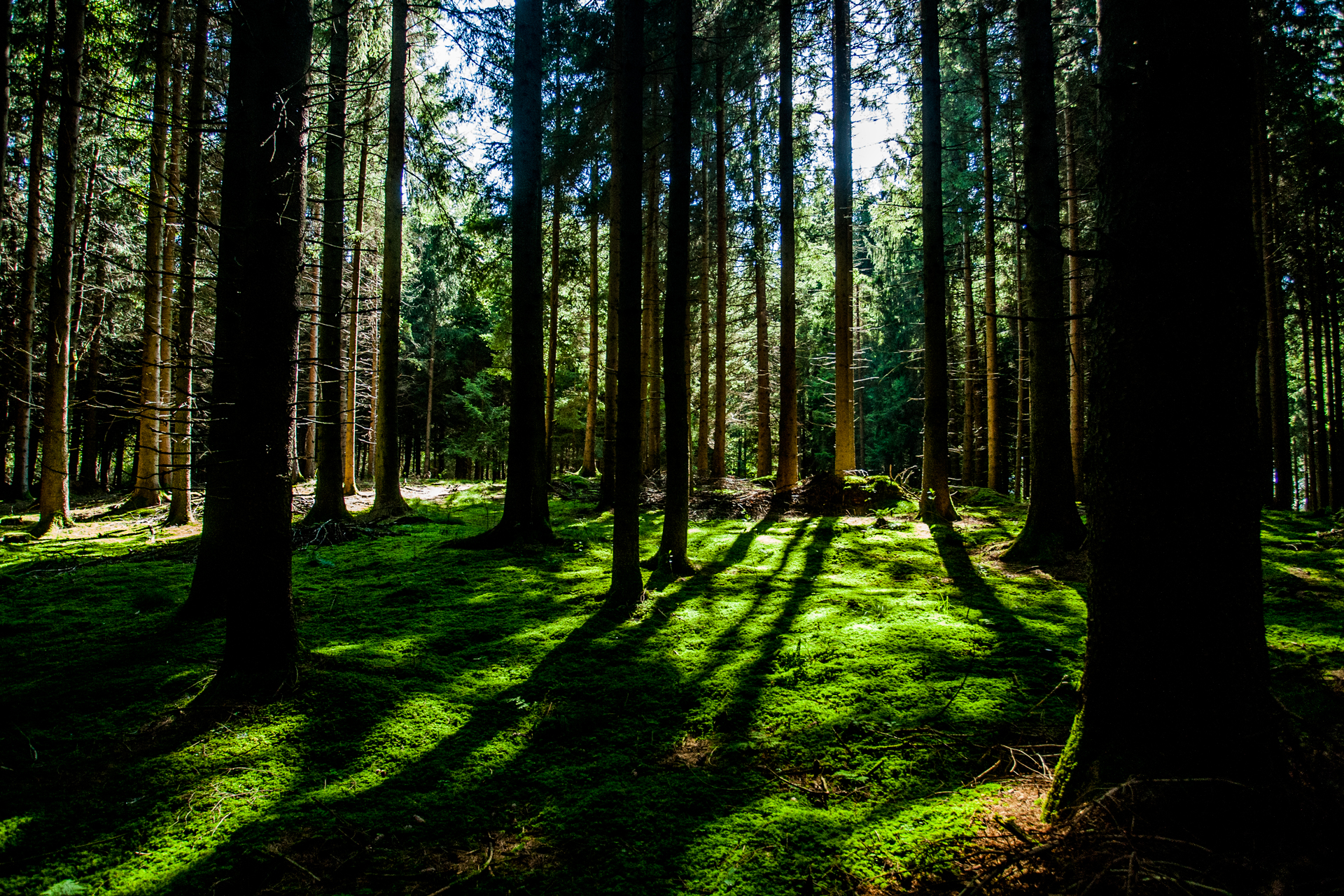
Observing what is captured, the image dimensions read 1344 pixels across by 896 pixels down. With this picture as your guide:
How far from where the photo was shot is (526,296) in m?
8.27

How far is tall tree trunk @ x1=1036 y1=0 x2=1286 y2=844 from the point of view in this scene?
2082 mm

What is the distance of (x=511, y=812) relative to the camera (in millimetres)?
2568

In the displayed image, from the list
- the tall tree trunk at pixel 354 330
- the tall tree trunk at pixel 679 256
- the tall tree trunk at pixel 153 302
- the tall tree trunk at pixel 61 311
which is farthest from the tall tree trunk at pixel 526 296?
the tall tree trunk at pixel 354 330

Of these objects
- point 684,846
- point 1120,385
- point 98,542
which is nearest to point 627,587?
point 684,846

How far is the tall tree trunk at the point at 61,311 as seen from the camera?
27.6 feet

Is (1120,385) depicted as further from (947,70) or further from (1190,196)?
(947,70)

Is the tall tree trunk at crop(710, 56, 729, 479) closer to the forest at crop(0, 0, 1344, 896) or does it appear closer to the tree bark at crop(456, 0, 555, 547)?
the forest at crop(0, 0, 1344, 896)

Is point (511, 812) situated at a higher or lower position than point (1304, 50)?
lower

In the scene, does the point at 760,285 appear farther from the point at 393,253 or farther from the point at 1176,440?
the point at 1176,440

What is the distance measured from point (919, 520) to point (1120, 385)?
8485 millimetres

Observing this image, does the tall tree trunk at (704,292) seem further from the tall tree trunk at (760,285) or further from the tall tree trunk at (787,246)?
the tall tree trunk at (787,246)

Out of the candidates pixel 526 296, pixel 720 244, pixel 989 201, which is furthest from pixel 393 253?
pixel 989 201

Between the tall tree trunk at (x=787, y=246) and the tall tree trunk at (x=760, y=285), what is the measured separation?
124 inches

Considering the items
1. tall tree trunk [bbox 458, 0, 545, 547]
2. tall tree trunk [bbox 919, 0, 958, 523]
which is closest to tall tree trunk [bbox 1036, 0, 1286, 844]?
tall tree trunk [bbox 458, 0, 545, 547]
